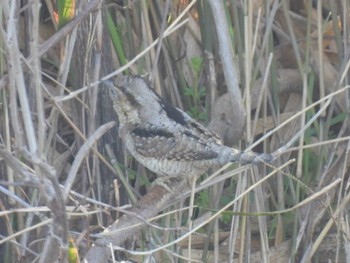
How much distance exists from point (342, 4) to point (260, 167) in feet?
2.58

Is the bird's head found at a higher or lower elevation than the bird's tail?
higher

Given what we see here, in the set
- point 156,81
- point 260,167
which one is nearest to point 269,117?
point 260,167

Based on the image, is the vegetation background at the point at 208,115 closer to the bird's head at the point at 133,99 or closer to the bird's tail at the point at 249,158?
the bird's head at the point at 133,99

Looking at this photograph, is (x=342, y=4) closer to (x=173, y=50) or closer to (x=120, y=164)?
(x=173, y=50)

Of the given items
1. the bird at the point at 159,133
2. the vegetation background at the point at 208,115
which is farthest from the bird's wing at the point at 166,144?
the vegetation background at the point at 208,115

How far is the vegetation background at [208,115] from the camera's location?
12.6ft

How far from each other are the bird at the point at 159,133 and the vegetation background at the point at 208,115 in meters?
0.08

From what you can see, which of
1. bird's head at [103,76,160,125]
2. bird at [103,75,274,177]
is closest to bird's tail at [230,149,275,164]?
bird at [103,75,274,177]

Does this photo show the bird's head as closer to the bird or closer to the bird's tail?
the bird

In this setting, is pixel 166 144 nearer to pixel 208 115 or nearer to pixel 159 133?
pixel 159 133

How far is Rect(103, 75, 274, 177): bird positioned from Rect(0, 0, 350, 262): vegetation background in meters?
0.08

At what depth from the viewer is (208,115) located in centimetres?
418

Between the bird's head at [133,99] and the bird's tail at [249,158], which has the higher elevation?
the bird's head at [133,99]

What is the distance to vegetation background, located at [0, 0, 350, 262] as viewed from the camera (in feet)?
12.6
